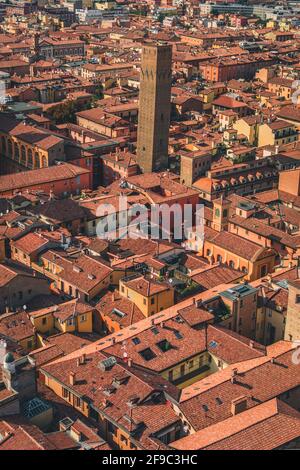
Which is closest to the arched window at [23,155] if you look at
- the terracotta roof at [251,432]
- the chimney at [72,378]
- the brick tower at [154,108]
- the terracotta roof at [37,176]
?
the terracotta roof at [37,176]

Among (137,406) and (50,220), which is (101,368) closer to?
(137,406)

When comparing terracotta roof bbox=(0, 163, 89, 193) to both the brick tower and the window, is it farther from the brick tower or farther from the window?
the window

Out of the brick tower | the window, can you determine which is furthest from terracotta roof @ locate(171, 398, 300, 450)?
the brick tower

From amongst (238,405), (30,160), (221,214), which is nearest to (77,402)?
(238,405)

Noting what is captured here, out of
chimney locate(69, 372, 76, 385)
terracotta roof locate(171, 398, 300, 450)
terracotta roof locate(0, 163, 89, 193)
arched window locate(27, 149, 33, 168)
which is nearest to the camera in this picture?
terracotta roof locate(171, 398, 300, 450)

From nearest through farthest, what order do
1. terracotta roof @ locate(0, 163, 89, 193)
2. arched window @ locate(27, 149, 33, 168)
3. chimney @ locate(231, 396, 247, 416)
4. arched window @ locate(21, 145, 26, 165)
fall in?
chimney @ locate(231, 396, 247, 416) → terracotta roof @ locate(0, 163, 89, 193) → arched window @ locate(27, 149, 33, 168) → arched window @ locate(21, 145, 26, 165)

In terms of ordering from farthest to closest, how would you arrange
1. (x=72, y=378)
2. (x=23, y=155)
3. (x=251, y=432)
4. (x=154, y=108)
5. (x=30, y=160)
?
(x=23, y=155), (x=30, y=160), (x=154, y=108), (x=72, y=378), (x=251, y=432)

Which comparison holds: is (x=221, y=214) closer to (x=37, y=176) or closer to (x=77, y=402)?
(x=37, y=176)
